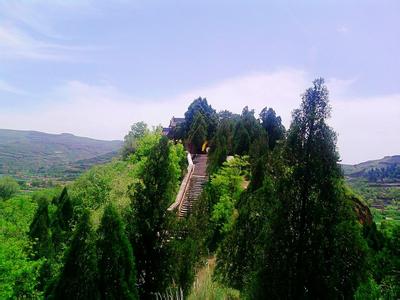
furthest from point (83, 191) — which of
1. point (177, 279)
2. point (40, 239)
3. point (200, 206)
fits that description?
point (177, 279)

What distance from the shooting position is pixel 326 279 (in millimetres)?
8445

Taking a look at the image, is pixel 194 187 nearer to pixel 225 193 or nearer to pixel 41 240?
pixel 225 193

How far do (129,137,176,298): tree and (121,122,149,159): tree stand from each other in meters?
40.3

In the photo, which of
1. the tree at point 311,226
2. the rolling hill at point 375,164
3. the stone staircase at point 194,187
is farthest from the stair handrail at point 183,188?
the rolling hill at point 375,164

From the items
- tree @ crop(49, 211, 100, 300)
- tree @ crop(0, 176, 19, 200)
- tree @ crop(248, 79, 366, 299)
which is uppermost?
tree @ crop(248, 79, 366, 299)

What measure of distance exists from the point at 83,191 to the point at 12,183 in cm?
3957

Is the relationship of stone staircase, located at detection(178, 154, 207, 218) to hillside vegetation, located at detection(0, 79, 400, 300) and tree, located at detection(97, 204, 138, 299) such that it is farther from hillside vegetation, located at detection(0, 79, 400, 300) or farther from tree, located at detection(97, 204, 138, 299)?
tree, located at detection(97, 204, 138, 299)

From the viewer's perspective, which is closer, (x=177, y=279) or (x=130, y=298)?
(x=130, y=298)

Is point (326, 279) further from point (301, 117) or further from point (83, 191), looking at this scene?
point (83, 191)

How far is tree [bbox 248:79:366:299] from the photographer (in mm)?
8500

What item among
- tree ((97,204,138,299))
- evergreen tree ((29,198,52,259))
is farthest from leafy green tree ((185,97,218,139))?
tree ((97,204,138,299))

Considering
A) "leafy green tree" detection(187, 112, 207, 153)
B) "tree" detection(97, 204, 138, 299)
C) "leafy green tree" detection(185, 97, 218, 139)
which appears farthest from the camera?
"leafy green tree" detection(185, 97, 218, 139)

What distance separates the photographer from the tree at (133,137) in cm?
5256

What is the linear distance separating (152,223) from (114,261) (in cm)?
193
